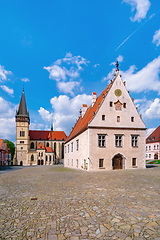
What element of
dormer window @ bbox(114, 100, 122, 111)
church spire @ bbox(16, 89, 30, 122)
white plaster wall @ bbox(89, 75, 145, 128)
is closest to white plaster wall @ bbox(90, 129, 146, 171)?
white plaster wall @ bbox(89, 75, 145, 128)

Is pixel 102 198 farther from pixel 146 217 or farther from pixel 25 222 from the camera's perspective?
pixel 25 222

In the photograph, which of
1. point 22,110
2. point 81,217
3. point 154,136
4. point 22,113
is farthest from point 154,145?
point 81,217

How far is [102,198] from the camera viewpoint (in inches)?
313

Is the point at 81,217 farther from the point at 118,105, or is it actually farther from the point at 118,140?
the point at 118,105

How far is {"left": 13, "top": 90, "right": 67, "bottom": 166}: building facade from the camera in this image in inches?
3147

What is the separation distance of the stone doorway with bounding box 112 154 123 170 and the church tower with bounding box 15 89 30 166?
62464 mm

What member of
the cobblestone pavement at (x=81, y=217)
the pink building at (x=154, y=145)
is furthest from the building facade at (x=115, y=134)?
the pink building at (x=154, y=145)

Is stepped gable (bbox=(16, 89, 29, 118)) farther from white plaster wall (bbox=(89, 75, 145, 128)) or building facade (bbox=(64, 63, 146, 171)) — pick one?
white plaster wall (bbox=(89, 75, 145, 128))

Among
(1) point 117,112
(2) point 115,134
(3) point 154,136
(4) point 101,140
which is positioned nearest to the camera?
(4) point 101,140

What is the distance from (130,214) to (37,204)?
3.69 meters

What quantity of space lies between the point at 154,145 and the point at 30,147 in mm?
58783

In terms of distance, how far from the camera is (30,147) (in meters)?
89.2

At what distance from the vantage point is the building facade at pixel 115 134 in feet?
81.5

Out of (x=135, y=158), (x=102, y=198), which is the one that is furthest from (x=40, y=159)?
(x=102, y=198)
